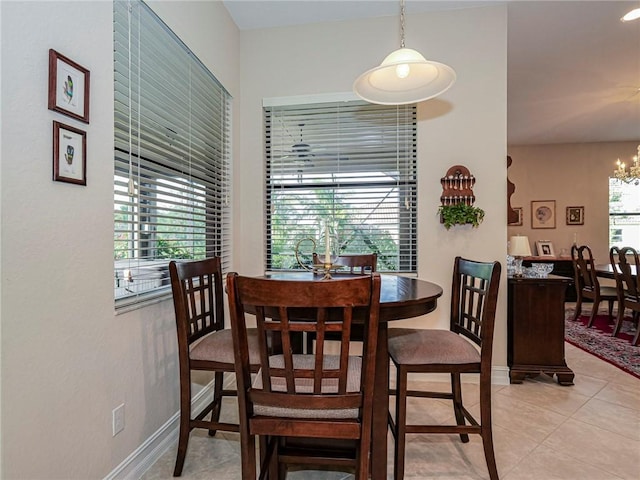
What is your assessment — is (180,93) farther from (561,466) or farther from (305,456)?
(561,466)

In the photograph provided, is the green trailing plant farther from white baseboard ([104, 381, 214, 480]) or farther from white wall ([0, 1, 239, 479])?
white baseboard ([104, 381, 214, 480])

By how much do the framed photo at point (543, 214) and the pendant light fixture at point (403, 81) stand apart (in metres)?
5.51

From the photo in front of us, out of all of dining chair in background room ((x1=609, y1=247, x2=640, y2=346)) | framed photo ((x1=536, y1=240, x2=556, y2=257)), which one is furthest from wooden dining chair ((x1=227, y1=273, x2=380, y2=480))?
framed photo ((x1=536, y1=240, x2=556, y2=257))

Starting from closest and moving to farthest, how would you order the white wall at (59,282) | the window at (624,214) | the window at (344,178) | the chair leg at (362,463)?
the white wall at (59,282) → the chair leg at (362,463) → the window at (344,178) → the window at (624,214)

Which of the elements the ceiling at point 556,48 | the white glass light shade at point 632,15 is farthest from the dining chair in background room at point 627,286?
the white glass light shade at point 632,15

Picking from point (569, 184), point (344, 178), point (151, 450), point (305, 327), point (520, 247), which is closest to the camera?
point (305, 327)

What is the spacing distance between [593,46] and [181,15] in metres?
3.47

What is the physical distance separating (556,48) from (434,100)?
148cm

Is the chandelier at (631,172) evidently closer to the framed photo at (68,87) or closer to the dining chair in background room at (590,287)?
the dining chair in background room at (590,287)

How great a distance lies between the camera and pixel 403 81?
6.13 feet

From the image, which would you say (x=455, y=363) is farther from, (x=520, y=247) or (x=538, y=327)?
(x=520, y=247)

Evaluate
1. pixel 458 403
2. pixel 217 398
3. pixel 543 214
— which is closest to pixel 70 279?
pixel 217 398

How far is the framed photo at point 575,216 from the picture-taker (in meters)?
6.14

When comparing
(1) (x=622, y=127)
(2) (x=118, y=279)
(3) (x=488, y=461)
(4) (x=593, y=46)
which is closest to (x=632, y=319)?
(1) (x=622, y=127)
